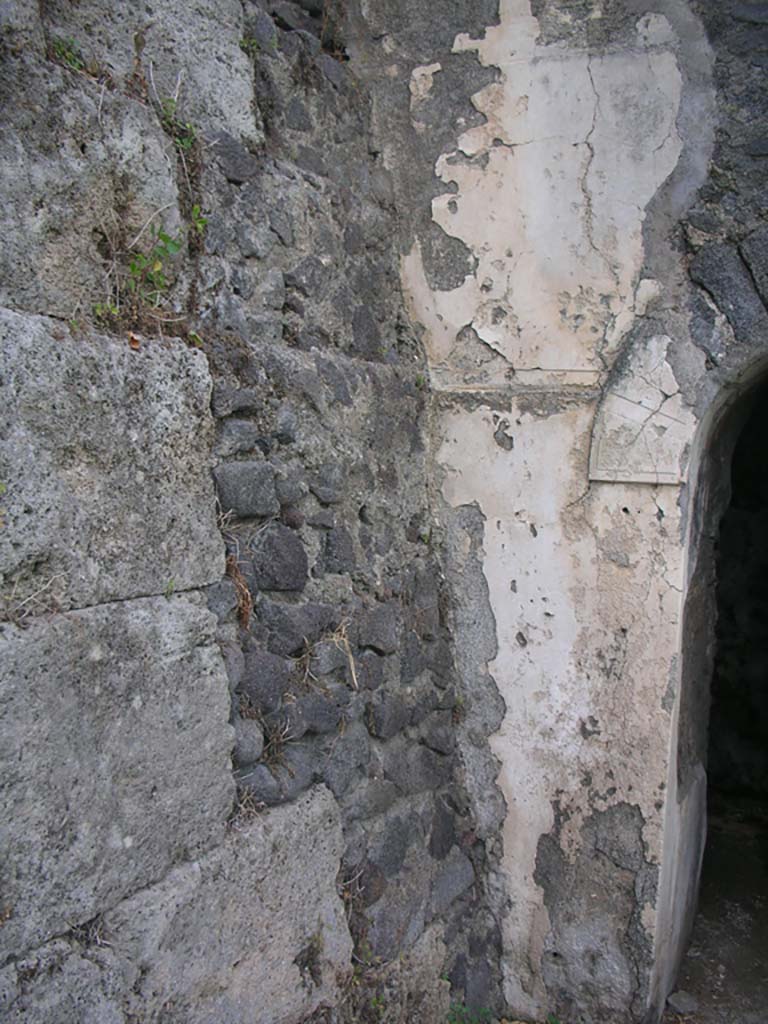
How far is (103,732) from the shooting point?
69.0 inches

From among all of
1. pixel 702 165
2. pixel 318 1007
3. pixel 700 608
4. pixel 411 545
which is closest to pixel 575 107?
pixel 702 165

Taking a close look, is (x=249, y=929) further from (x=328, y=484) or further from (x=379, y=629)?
(x=328, y=484)

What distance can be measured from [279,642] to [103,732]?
598 mm

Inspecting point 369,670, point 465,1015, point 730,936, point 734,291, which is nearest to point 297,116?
point 734,291

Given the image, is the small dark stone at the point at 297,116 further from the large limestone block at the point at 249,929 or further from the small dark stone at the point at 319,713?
the large limestone block at the point at 249,929

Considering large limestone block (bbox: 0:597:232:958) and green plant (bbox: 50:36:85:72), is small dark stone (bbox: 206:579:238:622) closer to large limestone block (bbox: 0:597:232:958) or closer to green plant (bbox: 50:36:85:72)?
large limestone block (bbox: 0:597:232:958)

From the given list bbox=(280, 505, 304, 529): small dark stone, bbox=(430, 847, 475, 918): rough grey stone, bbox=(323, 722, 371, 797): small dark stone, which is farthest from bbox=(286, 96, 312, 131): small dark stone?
bbox=(430, 847, 475, 918): rough grey stone

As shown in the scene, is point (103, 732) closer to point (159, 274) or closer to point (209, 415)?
point (209, 415)

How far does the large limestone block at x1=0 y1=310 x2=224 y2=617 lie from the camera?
162 cm

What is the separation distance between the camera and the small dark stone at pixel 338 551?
2.49 meters

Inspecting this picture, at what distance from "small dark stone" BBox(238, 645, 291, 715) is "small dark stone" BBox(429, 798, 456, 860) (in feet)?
3.02

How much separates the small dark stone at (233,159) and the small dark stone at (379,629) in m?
1.21

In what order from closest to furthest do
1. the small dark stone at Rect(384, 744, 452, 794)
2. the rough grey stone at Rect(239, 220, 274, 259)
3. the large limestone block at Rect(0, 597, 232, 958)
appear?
the large limestone block at Rect(0, 597, 232, 958) → the rough grey stone at Rect(239, 220, 274, 259) → the small dark stone at Rect(384, 744, 452, 794)

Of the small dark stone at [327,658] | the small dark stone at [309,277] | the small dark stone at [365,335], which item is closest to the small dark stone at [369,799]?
the small dark stone at [327,658]
